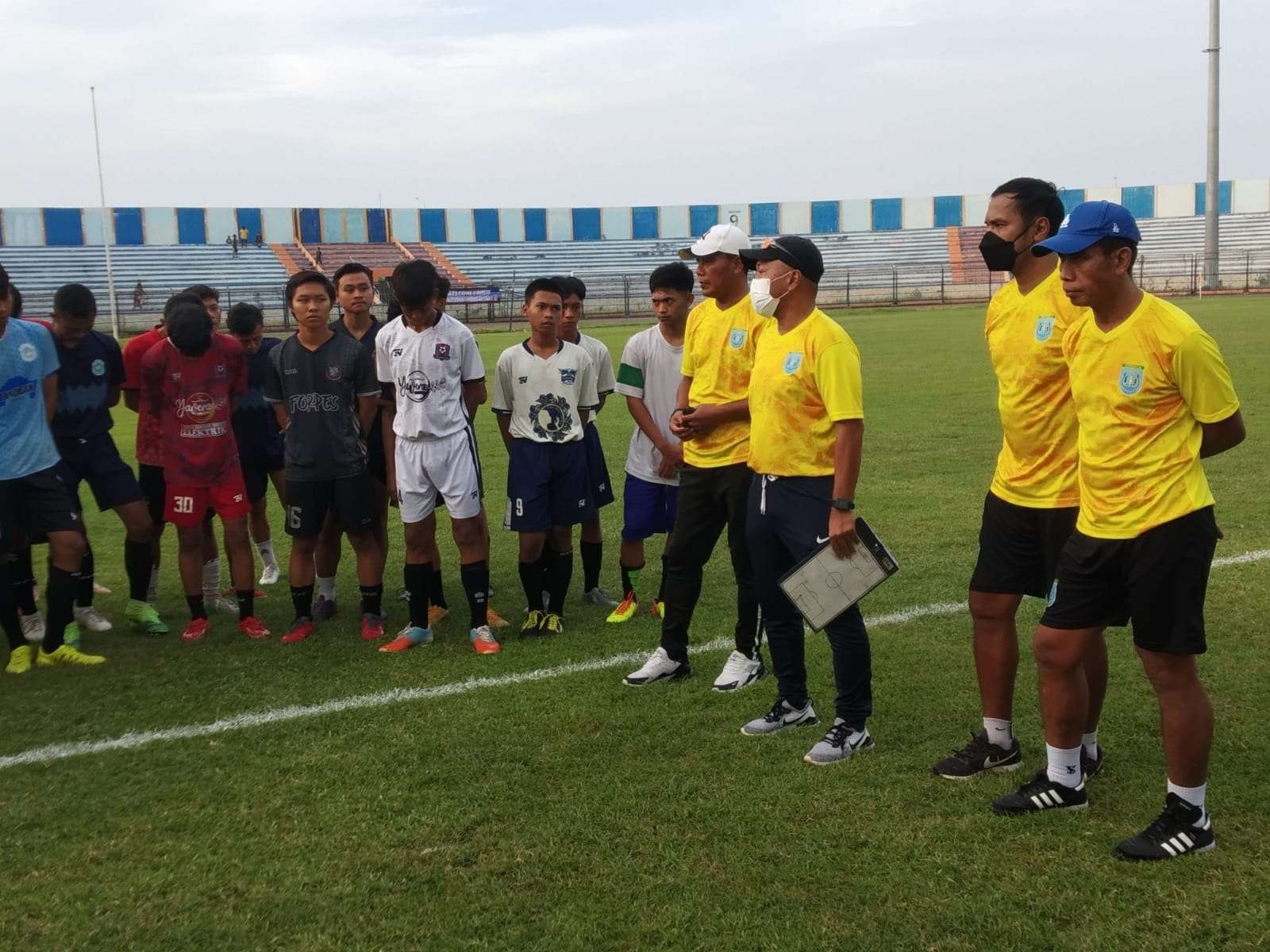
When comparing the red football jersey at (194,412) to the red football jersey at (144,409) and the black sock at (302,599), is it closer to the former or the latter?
the red football jersey at (144,409)

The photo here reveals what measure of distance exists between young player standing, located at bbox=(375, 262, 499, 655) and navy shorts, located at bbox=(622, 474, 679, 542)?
87cm

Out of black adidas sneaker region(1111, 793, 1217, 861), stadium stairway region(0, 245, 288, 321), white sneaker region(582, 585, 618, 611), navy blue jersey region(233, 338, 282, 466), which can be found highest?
stadium stairway region(0, 245, 288, 321)

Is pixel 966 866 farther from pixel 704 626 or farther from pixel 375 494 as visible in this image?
pixel 375 494


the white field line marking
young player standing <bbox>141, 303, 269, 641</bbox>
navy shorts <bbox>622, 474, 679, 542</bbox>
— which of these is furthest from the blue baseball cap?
young player standing <bbox>141, 303, 269, 641</bbox>

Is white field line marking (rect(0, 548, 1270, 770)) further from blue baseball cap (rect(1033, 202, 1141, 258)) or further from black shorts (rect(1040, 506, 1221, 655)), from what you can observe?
blue baseball cap (rect(1033, 202, 1141, 258))

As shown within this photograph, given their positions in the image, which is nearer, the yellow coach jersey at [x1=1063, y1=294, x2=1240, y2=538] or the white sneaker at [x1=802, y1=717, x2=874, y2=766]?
the yellow coach jersey at [x1=1063, y1=294, x2=1240, y2=538]

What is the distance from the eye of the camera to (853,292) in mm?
50781

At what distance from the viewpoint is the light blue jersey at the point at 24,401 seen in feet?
19.5

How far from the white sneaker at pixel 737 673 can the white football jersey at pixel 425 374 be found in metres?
1.99

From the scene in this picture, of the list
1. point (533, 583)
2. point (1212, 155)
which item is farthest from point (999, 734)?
point (1212, 155)

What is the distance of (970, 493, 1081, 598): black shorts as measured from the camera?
4.16 metres

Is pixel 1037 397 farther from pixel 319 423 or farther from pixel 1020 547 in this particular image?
pixel 319 423

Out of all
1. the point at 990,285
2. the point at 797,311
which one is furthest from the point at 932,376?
the point at 990,285

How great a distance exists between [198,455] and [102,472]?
60cm
